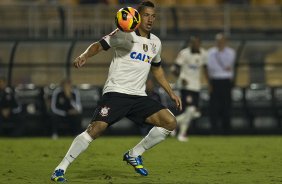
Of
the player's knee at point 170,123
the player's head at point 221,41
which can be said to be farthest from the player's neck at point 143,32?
the player's head at point 221,41

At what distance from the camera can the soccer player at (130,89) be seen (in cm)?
1105

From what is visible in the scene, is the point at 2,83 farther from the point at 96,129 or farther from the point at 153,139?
the point at 96,129

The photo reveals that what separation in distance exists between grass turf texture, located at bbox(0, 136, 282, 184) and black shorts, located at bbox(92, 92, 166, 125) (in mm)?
721

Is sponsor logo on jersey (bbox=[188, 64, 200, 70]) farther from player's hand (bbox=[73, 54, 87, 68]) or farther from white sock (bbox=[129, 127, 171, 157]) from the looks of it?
player's hand (bbox=[73, 54, 87, 68])

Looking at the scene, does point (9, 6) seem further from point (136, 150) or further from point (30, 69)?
point (136, 150)

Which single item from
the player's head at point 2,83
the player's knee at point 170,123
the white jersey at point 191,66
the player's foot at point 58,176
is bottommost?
the player's head at point 2,83

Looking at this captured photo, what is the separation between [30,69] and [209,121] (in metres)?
4.32

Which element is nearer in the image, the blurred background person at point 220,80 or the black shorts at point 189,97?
the black shorts at point 189,97

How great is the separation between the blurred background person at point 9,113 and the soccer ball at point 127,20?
1073cm

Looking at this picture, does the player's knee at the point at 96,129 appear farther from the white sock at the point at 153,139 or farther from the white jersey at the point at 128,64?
the white sock at the point at 153,139

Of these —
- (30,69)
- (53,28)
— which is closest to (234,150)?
(30,69)

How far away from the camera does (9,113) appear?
21703 millimetres

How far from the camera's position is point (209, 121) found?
22500 mm

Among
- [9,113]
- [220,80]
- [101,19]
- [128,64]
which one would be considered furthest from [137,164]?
[101,19]
